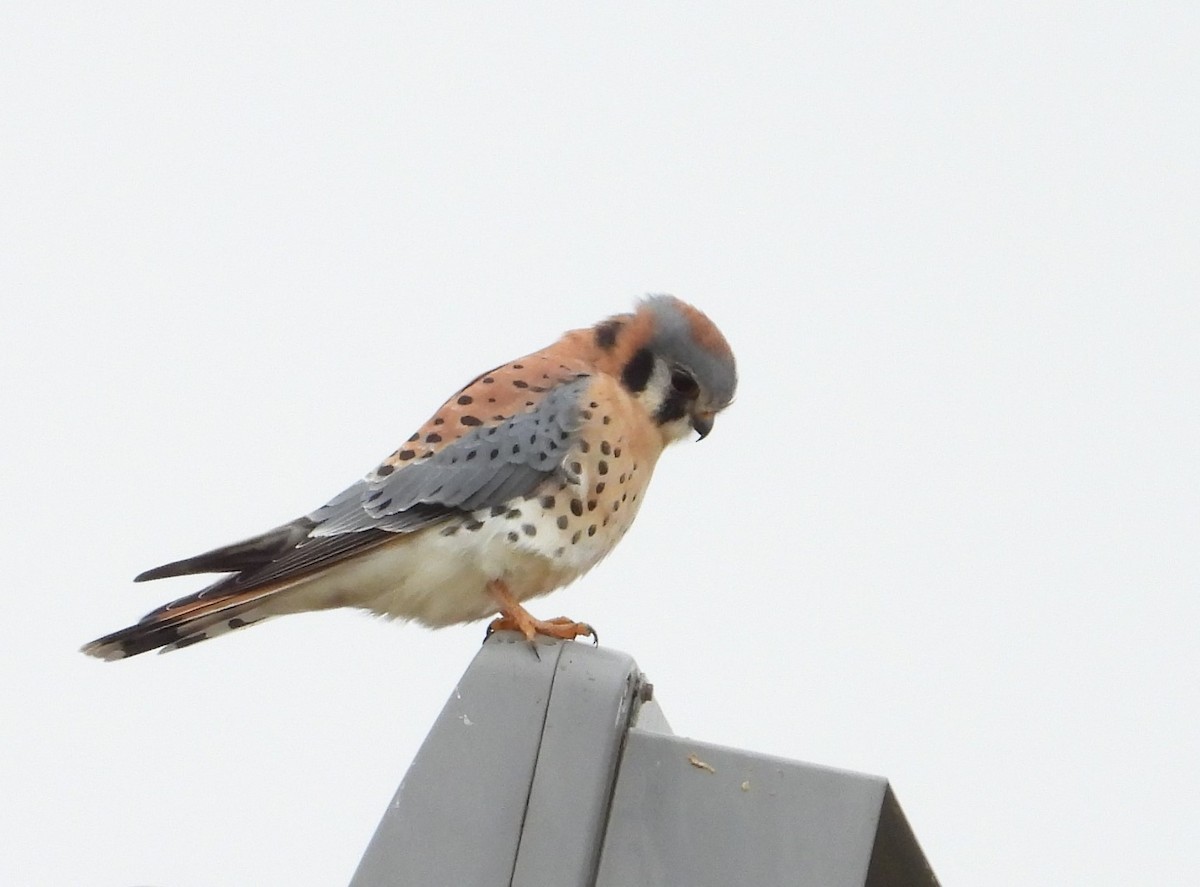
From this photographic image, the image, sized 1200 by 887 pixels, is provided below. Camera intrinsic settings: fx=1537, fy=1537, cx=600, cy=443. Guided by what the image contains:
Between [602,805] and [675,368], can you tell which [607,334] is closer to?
[675,368]

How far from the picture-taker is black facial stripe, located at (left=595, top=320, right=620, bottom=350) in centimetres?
460

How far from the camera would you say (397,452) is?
4.30m

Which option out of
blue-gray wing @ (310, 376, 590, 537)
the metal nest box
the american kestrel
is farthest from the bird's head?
the metal nest box

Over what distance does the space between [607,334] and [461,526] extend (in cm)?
89

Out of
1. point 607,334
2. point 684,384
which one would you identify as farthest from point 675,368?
point 607,334

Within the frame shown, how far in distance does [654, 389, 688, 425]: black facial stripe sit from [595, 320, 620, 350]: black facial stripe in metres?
0.24

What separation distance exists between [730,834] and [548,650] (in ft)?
1.86

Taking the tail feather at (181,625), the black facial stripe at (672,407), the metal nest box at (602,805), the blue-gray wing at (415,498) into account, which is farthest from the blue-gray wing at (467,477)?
the metal nest box at (602,805)

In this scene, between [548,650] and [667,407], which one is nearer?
[548,650]

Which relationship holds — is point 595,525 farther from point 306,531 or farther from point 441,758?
point 441,758

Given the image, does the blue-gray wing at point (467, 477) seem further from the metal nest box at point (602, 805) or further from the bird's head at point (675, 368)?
the metal nest box at point (602, 805)

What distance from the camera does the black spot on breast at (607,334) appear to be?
181 inches

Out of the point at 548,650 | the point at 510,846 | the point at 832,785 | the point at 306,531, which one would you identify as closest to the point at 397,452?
the point at 306,531

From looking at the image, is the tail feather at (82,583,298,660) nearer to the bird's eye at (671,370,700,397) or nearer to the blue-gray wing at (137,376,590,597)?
the blue-gray wing at (137,376,590,597)
